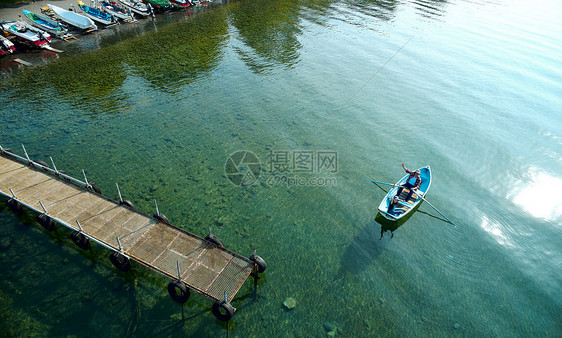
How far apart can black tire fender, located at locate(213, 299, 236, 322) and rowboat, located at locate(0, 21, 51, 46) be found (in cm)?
4669

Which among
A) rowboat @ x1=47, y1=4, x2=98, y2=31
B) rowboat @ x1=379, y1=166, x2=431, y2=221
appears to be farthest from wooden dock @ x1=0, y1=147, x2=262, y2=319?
rowboat @ x1=47, y1=4, x2=98, y2=31

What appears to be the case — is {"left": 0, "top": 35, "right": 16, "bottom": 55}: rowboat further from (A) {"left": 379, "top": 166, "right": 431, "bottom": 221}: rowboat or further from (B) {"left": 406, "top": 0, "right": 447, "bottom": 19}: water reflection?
(B) {"left": 406, "top": 0, "right": 447, "bottom": 19}: water reflection

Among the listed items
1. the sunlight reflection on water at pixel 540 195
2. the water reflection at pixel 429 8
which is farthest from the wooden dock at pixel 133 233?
the water reflection at pixel 429 8

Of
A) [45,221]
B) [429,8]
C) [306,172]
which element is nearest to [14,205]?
[45,221]

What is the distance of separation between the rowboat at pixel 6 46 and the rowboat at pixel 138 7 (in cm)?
2283

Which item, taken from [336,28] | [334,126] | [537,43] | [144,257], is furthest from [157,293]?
[537,43]

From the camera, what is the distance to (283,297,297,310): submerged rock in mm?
15404

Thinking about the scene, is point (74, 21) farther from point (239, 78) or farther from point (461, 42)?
point (461, 42)

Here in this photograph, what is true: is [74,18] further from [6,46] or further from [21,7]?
[6,46]

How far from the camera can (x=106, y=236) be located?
15.8 m

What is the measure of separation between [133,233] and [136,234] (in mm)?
185

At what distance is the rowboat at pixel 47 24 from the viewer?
43688 mm

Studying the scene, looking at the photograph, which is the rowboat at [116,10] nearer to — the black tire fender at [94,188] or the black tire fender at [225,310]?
the black tire fender at [94,188]

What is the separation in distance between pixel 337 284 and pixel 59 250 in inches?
651
